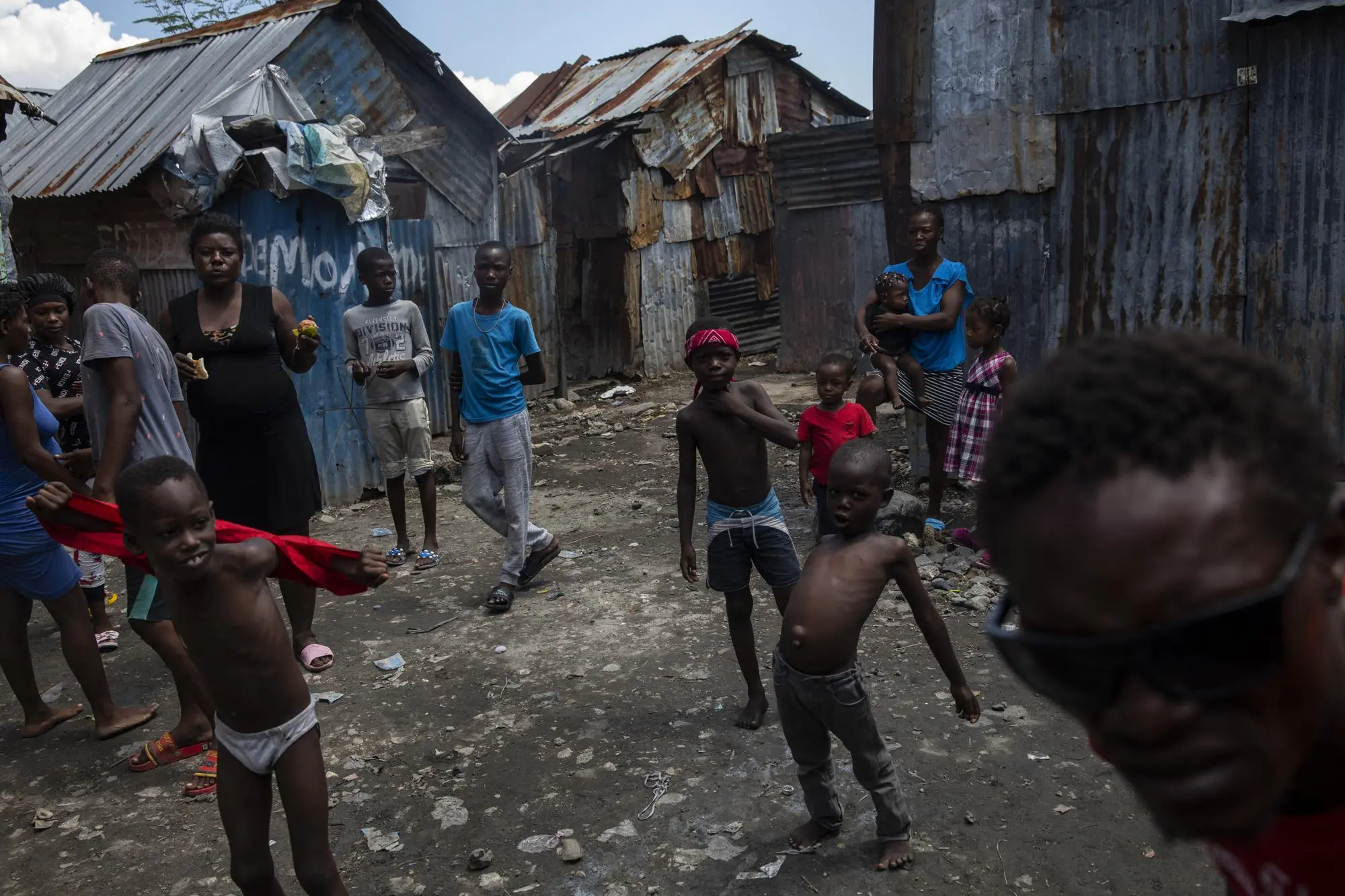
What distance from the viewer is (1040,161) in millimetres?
6559

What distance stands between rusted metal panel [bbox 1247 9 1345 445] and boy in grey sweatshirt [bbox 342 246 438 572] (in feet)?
16.0

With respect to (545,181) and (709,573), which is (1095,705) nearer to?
(709,573)

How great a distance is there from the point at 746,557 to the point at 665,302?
10.5 meters

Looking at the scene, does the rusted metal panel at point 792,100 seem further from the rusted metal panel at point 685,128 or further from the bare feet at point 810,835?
the bare feet at point 810,835

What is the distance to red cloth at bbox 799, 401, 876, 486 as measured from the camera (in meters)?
4.63

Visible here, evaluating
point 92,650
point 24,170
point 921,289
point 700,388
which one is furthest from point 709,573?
point 24,170

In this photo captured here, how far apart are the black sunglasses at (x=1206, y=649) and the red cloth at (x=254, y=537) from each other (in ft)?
7.78

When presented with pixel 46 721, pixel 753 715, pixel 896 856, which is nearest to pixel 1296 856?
pixel 896 856

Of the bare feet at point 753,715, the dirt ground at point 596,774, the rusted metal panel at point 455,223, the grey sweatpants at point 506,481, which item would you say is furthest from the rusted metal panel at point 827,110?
the bare feet at point 753,715

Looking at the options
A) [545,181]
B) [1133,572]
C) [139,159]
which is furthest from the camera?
[545,181]

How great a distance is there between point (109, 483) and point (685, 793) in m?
2.31

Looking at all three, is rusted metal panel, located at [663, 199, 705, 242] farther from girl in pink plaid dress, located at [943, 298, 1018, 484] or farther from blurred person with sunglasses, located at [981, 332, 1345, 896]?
blurred person with sunglasses, located at [981, 332, 1345, 896]

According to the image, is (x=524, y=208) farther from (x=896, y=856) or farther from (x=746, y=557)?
(x=896, y=856)

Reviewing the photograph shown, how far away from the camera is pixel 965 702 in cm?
306
